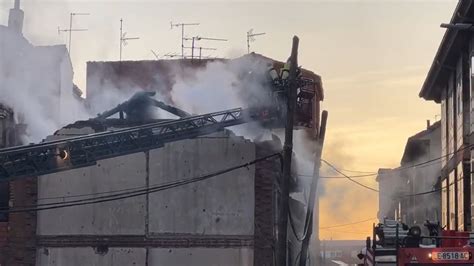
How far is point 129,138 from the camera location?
19.5m

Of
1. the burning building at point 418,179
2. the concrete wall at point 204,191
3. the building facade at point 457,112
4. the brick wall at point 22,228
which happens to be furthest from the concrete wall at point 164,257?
the burning building at point 418,179

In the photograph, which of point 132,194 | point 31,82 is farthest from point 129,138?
point 31,82

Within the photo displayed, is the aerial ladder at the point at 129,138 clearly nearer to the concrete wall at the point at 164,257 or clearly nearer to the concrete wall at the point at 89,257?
the concrete wall at the point at 164,257

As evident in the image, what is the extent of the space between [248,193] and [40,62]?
43.3ft

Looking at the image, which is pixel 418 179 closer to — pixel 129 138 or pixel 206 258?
pixel 206 258

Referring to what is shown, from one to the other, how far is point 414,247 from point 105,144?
792cm

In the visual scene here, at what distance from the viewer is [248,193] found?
21.4 metres

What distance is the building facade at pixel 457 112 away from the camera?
88.9 ft

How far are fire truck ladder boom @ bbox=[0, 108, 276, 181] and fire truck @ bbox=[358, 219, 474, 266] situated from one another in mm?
6684

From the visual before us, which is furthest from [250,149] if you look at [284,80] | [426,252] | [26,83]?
[26,83]

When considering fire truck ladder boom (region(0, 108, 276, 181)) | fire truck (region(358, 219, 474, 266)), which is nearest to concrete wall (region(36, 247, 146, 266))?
fire truck ladder boom (region(0, 108, 276, 181))

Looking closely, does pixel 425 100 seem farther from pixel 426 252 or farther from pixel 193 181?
pixel 426 252

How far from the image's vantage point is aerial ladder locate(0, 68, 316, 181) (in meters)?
17.4

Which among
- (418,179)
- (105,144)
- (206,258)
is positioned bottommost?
(206,258)
